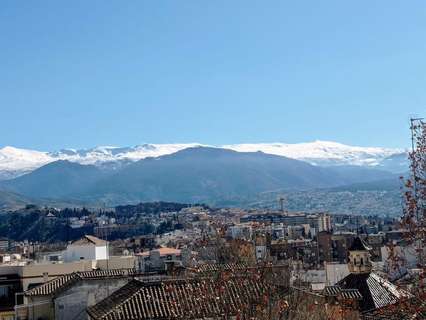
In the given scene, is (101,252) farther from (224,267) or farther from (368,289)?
(224,267)

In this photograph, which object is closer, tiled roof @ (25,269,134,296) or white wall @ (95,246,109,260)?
tiled roof @ (25,269,134,296)

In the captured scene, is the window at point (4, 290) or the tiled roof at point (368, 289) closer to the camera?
the tiled roof at point (368, 289)

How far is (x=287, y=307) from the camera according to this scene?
19188mm

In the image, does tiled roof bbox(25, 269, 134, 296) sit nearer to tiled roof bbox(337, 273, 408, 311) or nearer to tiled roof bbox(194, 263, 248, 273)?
tiled roof bbox(337, 273, 408, 311)

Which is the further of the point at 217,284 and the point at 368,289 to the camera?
the point at 368,289

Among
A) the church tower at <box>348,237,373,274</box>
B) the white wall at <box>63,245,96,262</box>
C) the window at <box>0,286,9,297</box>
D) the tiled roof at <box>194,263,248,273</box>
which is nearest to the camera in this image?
the tiled roof at <box>194,263,248,273</box>

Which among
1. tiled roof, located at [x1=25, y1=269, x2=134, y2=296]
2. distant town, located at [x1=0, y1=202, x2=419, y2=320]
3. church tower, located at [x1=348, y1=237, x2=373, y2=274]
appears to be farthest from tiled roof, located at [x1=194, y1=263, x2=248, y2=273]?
church tower, located at [x1=348, y1=237, x2=373, y2=274]

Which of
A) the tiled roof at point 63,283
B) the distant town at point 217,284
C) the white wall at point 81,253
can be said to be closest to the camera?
the distant town at point 217,284

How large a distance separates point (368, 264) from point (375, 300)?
7.05 metres

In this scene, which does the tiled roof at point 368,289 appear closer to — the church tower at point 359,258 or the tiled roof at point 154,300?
the church tower at point 359,258

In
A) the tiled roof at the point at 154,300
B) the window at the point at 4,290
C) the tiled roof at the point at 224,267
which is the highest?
the tiled roof at the point at 224,267

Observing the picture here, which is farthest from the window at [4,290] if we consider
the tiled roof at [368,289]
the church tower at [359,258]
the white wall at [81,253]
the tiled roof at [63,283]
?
the tiled roof at [368,289]

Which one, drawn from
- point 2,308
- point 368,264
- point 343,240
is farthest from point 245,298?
point 343,240

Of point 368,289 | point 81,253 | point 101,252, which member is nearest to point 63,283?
point 368,289
